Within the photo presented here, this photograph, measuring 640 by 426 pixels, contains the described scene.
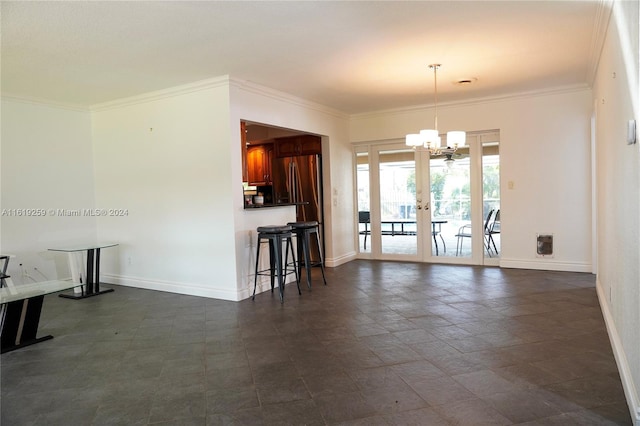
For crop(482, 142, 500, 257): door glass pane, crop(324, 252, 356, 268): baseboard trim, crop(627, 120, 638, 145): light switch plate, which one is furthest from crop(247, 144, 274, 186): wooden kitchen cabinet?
crop(627, 120, 638, 145): light switch plate

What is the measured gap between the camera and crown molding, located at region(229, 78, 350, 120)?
4.70 meters

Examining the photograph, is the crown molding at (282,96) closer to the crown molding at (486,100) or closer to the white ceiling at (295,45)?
the white ceiling at (295,45)

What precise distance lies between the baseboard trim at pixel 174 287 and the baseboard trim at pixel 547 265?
12.9 ft

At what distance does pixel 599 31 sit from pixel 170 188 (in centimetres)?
458

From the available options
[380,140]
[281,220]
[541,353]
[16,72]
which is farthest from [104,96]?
[541,353]

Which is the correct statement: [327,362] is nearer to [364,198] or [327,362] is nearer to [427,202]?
[427,202]

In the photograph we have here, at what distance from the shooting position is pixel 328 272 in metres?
6.17

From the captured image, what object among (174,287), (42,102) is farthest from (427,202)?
(42,102)

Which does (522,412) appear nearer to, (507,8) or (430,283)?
(507,8)

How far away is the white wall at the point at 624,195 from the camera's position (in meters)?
2.08

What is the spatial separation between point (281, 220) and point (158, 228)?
1542 mm

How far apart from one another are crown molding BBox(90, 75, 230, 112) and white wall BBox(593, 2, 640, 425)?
3.45 m

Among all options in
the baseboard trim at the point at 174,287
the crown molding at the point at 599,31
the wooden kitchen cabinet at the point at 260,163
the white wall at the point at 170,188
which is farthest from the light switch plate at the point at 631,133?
the wooden kitchen cabinet at the point at 260,163

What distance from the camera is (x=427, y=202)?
6734mm
